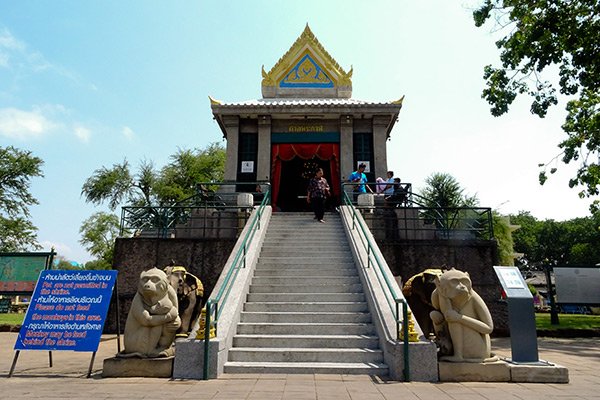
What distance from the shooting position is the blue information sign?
6395mm

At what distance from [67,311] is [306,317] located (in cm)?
412

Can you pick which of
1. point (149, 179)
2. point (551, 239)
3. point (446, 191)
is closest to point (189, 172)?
point (149, 179)

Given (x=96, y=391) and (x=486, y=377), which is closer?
(x=96, y=391)

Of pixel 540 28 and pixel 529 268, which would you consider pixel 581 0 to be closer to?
pixel 540 28

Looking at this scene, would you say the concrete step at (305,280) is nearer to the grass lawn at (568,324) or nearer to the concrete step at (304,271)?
the concrete step at (304,271)

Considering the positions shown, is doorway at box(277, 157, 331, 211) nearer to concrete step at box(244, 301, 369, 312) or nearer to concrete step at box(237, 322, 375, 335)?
concrete step at box(244, 301, 369, 312)

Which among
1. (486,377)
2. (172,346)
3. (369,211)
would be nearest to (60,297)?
(172,346)

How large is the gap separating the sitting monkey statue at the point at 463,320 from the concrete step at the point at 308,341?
1.28m

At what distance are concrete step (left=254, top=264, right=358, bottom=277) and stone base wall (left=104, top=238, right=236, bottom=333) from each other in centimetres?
273

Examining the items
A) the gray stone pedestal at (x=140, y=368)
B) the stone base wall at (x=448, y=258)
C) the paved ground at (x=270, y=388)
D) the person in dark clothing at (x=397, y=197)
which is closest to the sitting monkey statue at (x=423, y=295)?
the paved ground at (x=270, y=388)

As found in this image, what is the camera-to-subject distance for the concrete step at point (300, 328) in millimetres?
7133

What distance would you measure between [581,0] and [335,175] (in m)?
10.2

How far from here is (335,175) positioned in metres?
17.1

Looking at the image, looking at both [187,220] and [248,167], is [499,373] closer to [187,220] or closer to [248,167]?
[187,220]
